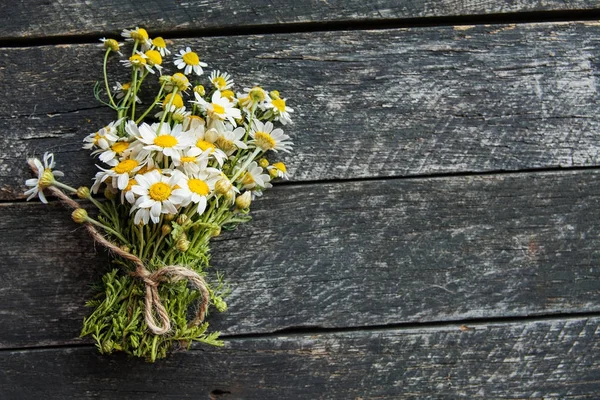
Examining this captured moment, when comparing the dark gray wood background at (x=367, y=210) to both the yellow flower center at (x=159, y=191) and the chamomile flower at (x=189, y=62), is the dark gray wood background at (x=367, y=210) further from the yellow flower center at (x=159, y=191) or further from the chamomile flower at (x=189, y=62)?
the yellow flower center at (x=159, y=191)

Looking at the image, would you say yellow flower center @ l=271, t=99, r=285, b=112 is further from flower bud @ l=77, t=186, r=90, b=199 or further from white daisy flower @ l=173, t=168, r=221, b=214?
flower bud @ l=77, t=186, r=90, b=199

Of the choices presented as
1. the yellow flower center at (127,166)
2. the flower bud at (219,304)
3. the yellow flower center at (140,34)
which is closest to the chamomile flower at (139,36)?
the yellow flower center at (140,34)

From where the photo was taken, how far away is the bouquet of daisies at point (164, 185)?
0.78 metres

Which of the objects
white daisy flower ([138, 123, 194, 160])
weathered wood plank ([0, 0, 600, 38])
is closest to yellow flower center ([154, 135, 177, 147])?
white daisy flower ([138, 123, 194, 160])

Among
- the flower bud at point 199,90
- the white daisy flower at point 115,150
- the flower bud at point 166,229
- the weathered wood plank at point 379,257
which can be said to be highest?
the flower bud at point 199,90

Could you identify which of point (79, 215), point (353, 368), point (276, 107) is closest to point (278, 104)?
point (276, 107)

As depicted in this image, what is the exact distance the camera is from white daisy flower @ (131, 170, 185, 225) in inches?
29.9

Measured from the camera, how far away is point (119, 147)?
0.80 m

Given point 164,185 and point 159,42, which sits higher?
point 159,42

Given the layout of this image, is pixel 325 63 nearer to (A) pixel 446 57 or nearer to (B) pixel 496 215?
(A) pixel 446 57

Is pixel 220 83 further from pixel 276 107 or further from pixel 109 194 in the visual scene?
pixel 109 194

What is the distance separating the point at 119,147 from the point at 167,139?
7 centimetres

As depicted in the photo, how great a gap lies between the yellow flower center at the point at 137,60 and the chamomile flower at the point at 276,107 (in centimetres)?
18

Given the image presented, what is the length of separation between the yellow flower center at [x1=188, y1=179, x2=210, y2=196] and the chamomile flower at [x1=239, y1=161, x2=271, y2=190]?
3.1 inches
